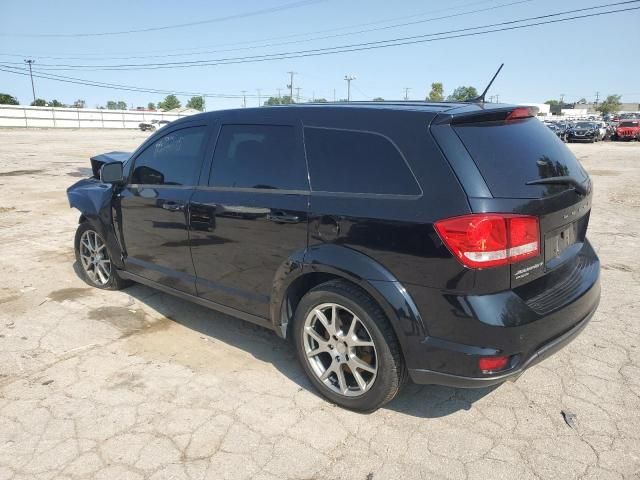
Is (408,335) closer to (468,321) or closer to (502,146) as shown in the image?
(468,321)

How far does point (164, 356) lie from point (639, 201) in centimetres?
1067

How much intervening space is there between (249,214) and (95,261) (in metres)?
2.60

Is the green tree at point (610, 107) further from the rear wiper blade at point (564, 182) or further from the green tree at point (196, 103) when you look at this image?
the rear wiper blade at point (564, 182)

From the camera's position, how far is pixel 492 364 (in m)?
2.40

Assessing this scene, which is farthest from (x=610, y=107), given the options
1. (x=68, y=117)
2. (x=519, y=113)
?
(x=519, y=113)

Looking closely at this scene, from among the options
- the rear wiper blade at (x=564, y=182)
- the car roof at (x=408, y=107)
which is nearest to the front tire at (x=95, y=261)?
the car roof at (x=408, y=107)

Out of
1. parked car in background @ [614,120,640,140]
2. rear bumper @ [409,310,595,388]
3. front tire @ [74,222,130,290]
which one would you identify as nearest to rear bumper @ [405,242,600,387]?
rear bumper @ [409,310,595,388]

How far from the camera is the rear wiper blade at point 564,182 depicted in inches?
101

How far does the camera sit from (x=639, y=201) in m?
10.4

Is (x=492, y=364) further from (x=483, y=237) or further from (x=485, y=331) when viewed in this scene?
(x=483, y=237)

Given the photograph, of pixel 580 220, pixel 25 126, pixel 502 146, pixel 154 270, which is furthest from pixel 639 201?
pixel 25 126

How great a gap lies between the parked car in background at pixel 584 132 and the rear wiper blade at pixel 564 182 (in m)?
37.1

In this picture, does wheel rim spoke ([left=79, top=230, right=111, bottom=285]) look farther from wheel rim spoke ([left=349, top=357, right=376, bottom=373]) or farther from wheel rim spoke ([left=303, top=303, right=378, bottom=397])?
wheel rim spoke ([left=349, top=357, right=376, bottom=373])

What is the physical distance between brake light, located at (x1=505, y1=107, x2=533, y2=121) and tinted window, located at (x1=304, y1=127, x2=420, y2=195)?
0.75 metres
